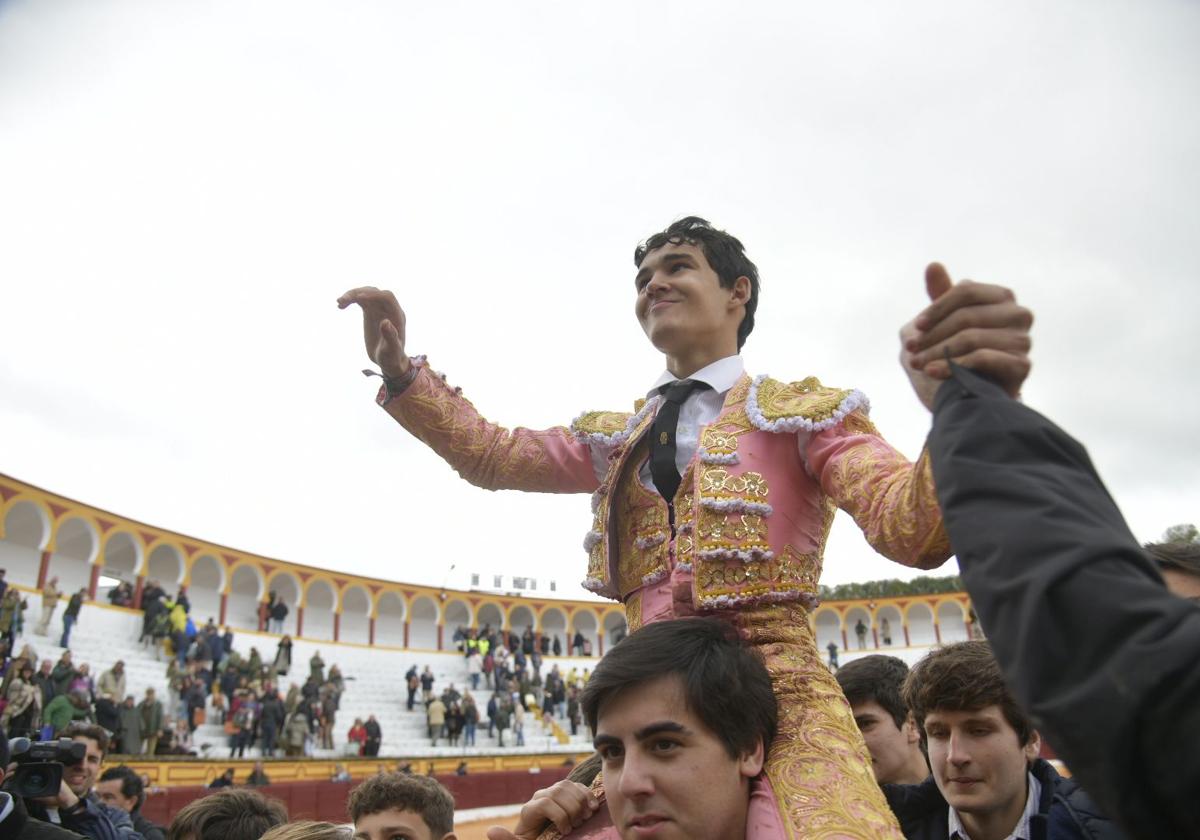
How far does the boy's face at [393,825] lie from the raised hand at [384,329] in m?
1.57

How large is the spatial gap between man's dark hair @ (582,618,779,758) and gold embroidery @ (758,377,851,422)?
0.49 m

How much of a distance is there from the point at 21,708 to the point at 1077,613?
12271 millimetres

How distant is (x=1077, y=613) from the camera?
1.78 feet

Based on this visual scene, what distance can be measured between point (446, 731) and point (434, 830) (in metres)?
19.6

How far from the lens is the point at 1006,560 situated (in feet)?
1.92

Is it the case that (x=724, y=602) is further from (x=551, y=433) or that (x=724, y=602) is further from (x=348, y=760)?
(x=348, y=760)

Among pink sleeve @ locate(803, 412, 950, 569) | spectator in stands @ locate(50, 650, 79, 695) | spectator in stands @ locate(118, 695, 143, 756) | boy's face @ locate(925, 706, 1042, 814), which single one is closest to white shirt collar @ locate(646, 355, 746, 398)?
pink sleeve @ locate(803, 412, 950, 569)

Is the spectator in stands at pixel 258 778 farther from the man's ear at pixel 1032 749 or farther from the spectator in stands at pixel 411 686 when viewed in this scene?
the man's ear at pixel 1032 749

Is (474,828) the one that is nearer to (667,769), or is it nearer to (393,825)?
(393,825)

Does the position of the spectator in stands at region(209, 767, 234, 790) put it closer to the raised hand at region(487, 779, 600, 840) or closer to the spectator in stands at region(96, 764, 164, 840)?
the spectator in stands at region(96, 764, 164, 840)

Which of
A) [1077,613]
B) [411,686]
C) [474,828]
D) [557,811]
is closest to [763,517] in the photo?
[557,811]

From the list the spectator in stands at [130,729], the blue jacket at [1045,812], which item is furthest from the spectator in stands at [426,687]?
the blue jacket at [1045,812]

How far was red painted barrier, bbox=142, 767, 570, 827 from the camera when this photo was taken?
475 inches

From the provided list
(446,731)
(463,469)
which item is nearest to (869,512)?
(463,469)
